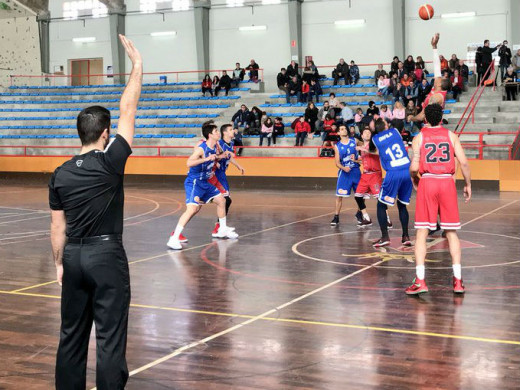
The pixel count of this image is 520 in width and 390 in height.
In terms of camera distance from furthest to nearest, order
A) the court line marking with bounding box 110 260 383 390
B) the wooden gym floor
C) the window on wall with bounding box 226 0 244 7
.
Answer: the window on wall with bounding box 226 0 244 7 < the court line marking with bounding box 110 260 383 390 < the wooden gym floor

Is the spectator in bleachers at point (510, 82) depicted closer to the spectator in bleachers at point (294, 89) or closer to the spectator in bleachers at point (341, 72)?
the spectator in bleachers at point (341, 72)

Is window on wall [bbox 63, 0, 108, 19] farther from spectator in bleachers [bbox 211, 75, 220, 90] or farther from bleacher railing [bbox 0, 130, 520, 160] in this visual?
bleacher railing [bbox 0, 130, 520, 160]

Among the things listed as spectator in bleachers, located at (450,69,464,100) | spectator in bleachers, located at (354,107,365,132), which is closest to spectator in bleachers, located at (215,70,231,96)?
spectator in bleachers, located at (354,107,365,132)

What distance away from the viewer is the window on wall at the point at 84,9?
122 feet

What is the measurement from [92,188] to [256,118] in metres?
23.8

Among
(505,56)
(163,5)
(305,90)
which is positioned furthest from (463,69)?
(163,5)

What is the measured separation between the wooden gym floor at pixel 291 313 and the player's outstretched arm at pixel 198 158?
133 cm

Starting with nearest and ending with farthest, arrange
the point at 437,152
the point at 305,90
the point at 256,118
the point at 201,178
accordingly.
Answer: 1. the point at 437,152
2. the point at 201,178
3. the point at 256,118
4. the point at 305,90

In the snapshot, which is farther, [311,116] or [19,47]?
[19,47]

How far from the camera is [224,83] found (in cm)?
3166

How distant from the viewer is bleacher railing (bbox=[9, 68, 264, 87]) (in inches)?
1358

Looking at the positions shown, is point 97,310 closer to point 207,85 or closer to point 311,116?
point 311,116

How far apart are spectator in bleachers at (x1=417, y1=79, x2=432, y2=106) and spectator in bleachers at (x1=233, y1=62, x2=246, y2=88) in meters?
9.45

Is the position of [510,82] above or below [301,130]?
above
